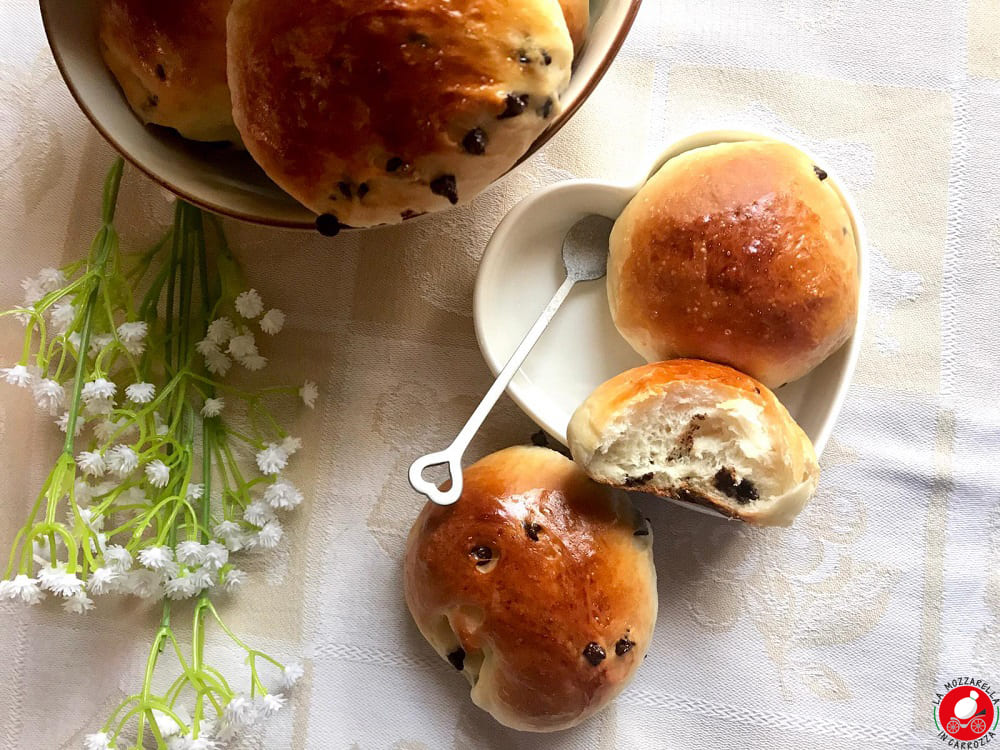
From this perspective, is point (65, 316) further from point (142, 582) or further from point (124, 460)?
point (142, 582)

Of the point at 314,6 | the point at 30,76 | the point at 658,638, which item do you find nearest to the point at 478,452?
the point at 658,638

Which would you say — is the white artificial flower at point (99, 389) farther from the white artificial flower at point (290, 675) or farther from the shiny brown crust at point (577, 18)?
the shiny brown crust at point (577, 18)

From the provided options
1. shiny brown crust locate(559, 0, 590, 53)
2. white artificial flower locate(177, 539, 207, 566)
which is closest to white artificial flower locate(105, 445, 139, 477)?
white artificial flower locate(177, 539, 207, 566)

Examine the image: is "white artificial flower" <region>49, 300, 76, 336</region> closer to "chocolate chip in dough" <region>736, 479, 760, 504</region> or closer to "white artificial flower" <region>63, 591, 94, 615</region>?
"white artificial flower" <region>63, 591, 94, 615</region>

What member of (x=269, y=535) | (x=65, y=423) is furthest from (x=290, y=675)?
(x=65, y=423)

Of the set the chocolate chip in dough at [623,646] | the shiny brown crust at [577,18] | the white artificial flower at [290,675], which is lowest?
the white artificial flower at [290,675]

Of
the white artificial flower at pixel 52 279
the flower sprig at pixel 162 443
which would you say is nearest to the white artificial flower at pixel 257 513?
the flower sprig at pixel 162 443
